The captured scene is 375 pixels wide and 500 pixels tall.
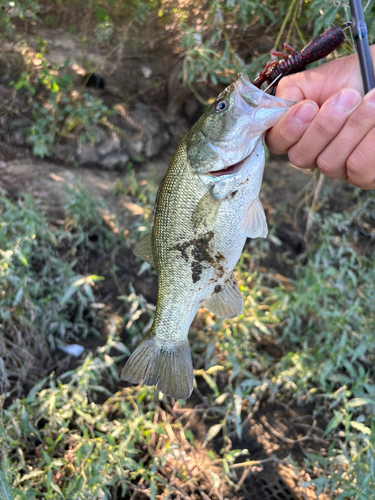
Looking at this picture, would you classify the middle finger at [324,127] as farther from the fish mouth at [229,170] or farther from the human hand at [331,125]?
the fish mouth at [229,170]

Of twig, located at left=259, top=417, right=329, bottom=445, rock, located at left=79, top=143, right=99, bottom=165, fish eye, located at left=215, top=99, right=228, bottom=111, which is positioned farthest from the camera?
rock, located at left=79, top=143, right=99, bottom=165

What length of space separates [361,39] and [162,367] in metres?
1.46

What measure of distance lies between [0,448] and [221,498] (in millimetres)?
1377

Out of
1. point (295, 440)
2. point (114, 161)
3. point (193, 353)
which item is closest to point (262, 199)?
point (114, 161)

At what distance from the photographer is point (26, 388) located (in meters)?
2.50

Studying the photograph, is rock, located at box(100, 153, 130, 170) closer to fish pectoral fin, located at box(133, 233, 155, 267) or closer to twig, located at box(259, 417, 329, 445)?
fish pectoral fin, located at box(133, 233, 155, 267)

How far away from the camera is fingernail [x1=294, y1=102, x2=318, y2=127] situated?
1265 mm

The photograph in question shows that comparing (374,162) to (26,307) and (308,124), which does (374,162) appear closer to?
(308,124)

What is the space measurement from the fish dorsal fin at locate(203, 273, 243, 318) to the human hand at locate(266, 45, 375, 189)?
615 mm

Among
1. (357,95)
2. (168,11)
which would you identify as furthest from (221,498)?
(168,11)

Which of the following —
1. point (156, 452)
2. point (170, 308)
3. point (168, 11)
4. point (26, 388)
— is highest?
point (168, 11)

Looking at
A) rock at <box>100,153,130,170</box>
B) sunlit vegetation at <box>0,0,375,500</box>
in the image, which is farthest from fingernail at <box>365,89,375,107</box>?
rock at <box>100,153,130,170</box>

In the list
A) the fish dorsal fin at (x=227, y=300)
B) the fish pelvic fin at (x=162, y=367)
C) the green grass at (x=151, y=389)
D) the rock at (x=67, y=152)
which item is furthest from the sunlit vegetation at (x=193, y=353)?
the rock at (x=67, y=152)

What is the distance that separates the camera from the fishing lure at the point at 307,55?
3.62 feet
